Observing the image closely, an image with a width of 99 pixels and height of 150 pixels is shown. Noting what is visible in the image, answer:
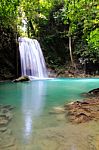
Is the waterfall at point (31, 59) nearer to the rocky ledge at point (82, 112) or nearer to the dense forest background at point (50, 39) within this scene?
the dense forest background at point (50, 39)

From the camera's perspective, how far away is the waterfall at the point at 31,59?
23562 mm

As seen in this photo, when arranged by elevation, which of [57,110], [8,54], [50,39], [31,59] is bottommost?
[57,110]

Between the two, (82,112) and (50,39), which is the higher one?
(50,39)

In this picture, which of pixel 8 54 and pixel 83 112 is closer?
pixel 83 112

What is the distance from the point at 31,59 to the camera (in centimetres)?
2456

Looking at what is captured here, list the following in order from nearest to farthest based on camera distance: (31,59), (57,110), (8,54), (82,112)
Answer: (82,112) → (57,110) → (8,54) → (31,59)

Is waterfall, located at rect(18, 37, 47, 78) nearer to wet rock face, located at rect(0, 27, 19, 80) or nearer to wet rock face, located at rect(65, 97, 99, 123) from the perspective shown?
wet rock face, located at rect(0, 27, 19, 80)

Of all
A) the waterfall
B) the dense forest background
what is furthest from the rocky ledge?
the waterfall

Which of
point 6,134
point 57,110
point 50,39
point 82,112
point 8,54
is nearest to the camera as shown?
point 6,134

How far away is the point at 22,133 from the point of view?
4.54 m

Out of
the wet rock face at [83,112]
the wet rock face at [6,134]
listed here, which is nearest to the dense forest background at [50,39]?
the wet rock face at [83,112]

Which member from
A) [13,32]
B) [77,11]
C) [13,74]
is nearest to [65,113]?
[77,11]

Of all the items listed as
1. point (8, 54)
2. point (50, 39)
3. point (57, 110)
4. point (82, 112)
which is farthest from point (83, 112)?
point (50, 39)

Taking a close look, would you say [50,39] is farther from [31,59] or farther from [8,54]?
[8,54]
